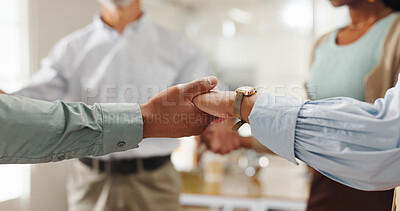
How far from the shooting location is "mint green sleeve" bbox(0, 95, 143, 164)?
2.00 feet

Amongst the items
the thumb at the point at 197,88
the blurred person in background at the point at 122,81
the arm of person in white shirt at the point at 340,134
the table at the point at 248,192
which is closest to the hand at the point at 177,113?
the thumb at the point at 197,88

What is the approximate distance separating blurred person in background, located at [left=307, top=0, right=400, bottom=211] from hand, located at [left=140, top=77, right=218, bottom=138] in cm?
40

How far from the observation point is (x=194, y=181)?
2016 millimetres

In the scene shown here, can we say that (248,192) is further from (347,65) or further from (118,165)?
(347,65)

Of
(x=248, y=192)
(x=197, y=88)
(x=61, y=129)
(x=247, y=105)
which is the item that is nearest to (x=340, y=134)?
(x=247, y=105)

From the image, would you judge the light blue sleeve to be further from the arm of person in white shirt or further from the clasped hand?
the clasped hand

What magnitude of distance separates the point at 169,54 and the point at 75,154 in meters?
0.62

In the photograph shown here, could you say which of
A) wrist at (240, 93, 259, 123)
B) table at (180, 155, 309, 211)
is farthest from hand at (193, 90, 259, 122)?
table at (180, 155, 309, 211)

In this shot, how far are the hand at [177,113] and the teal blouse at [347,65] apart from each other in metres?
0.40

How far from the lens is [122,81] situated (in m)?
1.17

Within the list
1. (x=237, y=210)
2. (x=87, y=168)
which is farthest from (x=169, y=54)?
(x=237, y=210)

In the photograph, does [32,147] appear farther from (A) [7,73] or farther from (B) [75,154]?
(A) [7,73]

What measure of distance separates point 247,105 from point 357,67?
43 centimetres

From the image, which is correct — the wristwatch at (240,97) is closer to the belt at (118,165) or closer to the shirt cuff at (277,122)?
the shirt cuff at (277,122)
